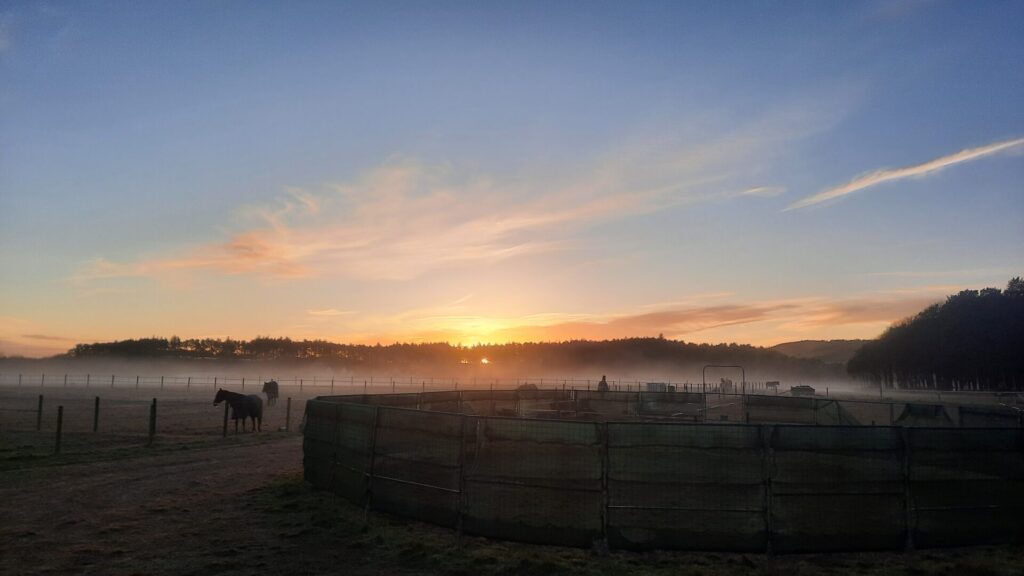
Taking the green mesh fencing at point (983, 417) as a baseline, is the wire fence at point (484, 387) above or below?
below

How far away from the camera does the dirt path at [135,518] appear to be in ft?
30.2

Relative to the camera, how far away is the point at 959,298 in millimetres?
96688

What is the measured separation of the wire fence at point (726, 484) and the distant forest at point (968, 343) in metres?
88.4

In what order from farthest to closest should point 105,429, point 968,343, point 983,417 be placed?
point 968,343 → point 105,429 → point 983,417

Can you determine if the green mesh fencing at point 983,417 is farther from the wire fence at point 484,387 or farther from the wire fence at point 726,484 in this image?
the wire fence at point 484,387

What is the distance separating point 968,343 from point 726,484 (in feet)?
318

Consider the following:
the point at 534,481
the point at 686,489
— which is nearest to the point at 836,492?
the point at 686,489

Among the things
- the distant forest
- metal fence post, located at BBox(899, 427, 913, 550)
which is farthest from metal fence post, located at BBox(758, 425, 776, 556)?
the distant forest

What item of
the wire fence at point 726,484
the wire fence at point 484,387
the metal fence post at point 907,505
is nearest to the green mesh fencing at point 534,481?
the wire fence at point 726,484

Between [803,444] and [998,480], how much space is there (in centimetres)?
363

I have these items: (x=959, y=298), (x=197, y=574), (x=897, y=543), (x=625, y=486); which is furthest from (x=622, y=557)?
(x=959, y=298)

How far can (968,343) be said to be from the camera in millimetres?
85938

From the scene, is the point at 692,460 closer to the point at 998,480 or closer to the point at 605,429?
the point at 605,429

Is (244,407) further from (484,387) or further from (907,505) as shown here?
(484,387)
